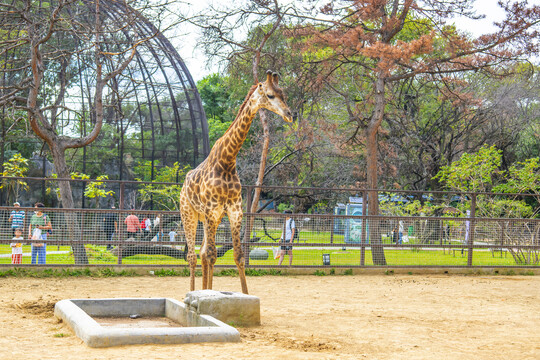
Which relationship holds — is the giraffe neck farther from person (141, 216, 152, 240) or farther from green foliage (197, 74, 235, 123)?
green foliage (197, 74, 235, 123)

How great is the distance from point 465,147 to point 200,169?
2031 cm

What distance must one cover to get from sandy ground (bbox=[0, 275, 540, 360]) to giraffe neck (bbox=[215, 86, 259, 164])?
207 centimetres

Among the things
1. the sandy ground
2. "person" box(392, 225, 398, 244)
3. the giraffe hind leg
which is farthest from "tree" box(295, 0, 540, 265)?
the giraffe hind leg

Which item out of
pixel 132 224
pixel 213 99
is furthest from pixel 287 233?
pixel 213 99

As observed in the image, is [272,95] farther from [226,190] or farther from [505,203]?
[505,203]

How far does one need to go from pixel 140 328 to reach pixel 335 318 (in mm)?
2949

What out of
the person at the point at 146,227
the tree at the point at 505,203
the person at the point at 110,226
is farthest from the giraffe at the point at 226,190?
the tree at the point at 505,203

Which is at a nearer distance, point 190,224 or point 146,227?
point 190,224

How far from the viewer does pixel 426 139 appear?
25.0 metres

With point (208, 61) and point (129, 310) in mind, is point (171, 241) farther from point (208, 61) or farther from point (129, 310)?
point (208, 61)

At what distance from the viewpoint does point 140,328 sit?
5.00 m

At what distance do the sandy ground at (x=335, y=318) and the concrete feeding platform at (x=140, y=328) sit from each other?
3.6 inches

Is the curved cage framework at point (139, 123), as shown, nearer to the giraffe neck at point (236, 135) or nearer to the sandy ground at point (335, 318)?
the sandy ground at point (335, 318)

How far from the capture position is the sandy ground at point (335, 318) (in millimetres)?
4957
